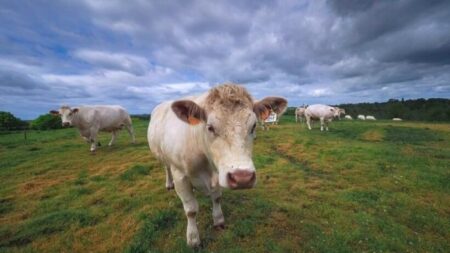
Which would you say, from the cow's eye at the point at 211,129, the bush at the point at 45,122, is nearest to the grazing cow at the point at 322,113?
the cow's eye at the point at 211,129

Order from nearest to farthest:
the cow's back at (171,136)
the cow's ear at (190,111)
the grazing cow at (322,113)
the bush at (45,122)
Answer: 1. the cow's ear at (190,111)
2. the cow's back at (171,136)
3. the grazing cow at (322,113)
4. the bush at (45,122)

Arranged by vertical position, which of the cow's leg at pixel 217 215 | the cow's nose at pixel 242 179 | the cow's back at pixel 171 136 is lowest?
the cow's leg at pixel 217 215

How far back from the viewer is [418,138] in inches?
733

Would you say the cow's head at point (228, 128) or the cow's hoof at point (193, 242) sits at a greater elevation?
the cow's head at point (228, 128)

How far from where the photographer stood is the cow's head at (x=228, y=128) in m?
3.13

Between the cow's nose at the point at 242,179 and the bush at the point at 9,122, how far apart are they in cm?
4058

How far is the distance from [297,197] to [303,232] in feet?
6.33

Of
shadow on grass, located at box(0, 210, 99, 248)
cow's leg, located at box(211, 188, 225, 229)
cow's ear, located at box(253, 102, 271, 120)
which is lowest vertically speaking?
shadow on grass, located at box(0, 210, 99, 248)

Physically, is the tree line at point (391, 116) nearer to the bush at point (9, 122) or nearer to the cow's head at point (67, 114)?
the bush at point (9, 122)

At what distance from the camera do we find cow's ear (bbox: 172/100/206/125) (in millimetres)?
3643

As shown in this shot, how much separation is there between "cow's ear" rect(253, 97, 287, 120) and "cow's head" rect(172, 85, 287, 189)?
0.24ft

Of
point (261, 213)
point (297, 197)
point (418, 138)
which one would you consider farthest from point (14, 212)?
point (418, 138)

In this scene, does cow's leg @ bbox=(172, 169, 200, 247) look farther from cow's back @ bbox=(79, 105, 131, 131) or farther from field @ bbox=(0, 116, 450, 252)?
cow's back @ bbox=(79, 105, 131, 131)

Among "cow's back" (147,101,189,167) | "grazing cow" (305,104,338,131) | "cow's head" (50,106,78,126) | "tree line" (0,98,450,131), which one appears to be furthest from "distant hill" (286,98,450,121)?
"cow's back" (147,101,189,167)
